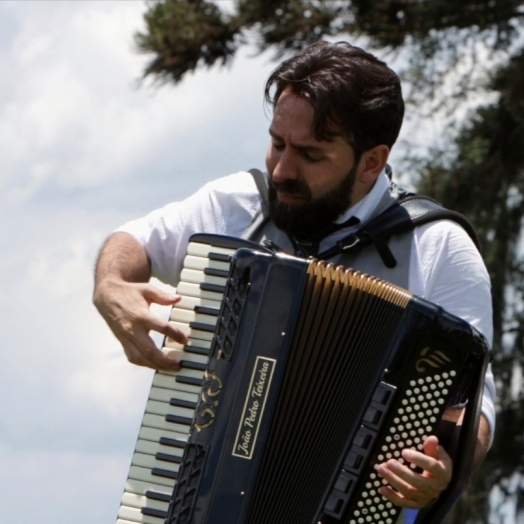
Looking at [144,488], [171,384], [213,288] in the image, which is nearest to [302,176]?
[213,288]

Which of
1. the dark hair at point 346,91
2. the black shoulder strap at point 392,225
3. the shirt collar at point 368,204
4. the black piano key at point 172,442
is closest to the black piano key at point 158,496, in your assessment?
the black piano key at point 172,442

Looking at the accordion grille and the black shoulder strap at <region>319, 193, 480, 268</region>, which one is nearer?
the accordion grille

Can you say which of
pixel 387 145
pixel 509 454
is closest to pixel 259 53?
pixel 509 454

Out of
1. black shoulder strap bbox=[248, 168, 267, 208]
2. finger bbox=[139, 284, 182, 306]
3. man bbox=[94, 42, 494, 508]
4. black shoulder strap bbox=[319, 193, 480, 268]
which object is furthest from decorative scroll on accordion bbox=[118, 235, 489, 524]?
black shoulder strap bbox=[248, 168, 267, 208]

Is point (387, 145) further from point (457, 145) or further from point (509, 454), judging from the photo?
point (509, 454)

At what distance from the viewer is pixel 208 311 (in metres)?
3.76

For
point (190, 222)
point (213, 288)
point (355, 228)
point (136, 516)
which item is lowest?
point (136, 516)

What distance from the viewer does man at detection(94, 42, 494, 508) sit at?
4.09 meters

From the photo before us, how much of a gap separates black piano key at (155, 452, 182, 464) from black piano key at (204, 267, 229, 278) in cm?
43

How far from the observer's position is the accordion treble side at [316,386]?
144 inches

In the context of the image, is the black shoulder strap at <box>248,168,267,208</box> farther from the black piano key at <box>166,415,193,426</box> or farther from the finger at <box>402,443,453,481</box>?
the finger at <box>402,443,453,481</box>

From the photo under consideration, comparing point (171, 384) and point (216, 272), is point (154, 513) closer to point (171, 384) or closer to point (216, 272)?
point (171, 384)

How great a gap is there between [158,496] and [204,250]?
0.59m

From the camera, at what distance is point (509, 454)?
36.9 feet
